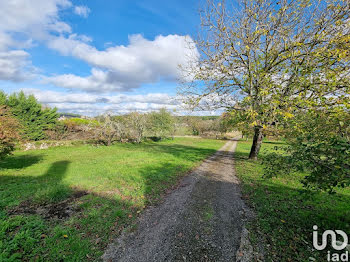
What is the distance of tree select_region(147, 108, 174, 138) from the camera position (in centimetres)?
3360

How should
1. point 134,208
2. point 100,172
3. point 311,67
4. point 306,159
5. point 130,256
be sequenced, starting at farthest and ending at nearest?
point 100,172
point 311,67
point 134,208
point 130,256
point 306,159

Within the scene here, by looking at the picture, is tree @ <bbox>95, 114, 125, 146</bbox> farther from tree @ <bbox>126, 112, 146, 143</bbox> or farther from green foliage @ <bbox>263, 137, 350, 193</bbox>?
green foliage @ <bbox>263, 137, 350, 193</bbox>

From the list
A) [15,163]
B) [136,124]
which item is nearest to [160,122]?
[136,124]

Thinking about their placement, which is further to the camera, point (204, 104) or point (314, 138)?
point (204, 104)

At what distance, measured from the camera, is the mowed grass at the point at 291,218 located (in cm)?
338

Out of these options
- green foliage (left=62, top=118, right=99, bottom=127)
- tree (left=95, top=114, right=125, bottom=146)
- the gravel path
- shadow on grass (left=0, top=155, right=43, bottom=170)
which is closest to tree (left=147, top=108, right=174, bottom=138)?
tree (left=95, top=114, right=125, bottom=146)

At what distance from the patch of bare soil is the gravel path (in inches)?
95.2

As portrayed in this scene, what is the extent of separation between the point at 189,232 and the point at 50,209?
4.89m

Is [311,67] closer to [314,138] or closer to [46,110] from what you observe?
[314,138]

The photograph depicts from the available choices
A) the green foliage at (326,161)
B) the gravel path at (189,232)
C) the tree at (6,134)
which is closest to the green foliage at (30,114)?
the tree at (6,134)

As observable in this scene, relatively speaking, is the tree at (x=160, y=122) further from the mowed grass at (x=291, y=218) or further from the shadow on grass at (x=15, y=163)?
the mowed grass at (x=291, y=218)

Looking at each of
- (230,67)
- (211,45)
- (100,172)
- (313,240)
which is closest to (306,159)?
(313,240)

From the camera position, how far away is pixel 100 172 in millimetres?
8914

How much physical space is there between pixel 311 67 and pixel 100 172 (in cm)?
1209
